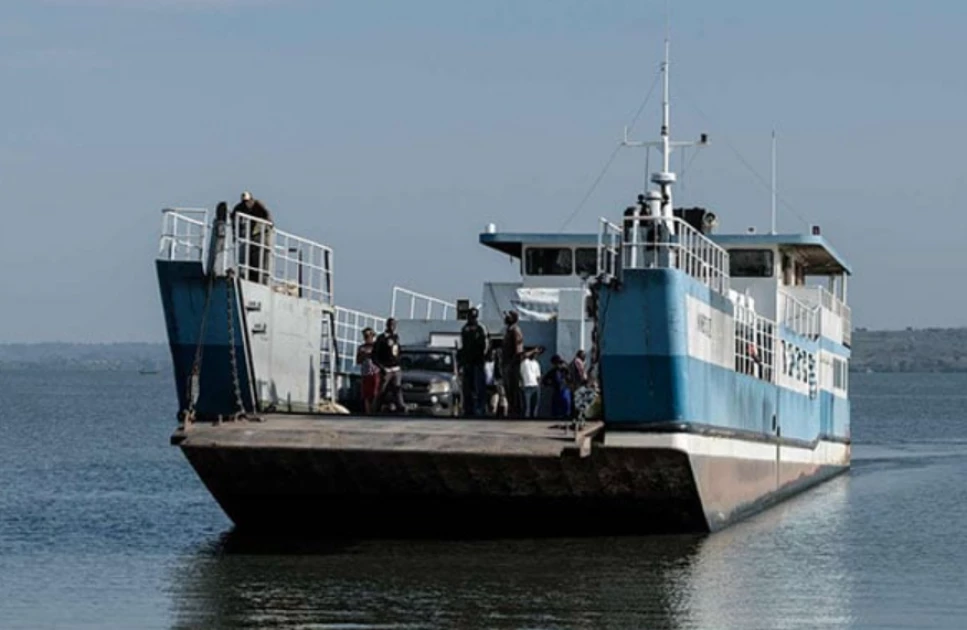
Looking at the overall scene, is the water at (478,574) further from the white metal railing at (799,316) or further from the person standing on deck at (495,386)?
the person standing on deck at (495,386)

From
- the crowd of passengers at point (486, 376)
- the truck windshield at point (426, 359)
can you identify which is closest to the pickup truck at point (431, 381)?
the truck windshield at point (426, 359)

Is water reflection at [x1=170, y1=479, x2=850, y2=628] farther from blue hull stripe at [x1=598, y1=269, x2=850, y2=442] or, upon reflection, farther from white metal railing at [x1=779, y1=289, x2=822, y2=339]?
white metal railing at [x1=779, y1=289, x2=822, y2=339]

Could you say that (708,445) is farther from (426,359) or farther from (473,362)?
(426,359)

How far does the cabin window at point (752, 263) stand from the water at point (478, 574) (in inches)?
142

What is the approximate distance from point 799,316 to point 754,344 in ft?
23.2

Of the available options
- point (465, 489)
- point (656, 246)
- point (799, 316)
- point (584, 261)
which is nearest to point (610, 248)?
point (656, 246)

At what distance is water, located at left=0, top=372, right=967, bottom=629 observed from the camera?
1880 centimetres

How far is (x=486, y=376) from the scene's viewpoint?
89.5ft

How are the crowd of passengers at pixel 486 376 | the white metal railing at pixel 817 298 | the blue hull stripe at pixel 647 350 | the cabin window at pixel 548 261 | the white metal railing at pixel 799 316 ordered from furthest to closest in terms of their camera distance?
1. the white metal railing at pixel 817 298
2. the white metal railing at pixel 799 316
3. the cabin window at pixel 548 261
4. the crowd of passengers at pixel 486 376
5. the blue hull stripe at pixel 647 350

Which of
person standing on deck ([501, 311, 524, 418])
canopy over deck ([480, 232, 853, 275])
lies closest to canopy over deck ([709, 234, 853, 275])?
canopy over deck ([480, 232, 853, 275])

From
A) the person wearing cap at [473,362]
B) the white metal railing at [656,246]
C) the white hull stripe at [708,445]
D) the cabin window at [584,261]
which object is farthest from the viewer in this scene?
the cabin window at [584,261]

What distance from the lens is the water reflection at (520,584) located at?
18.7 metres

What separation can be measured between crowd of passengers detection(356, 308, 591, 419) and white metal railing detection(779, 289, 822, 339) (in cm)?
677

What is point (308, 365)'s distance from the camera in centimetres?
2680
